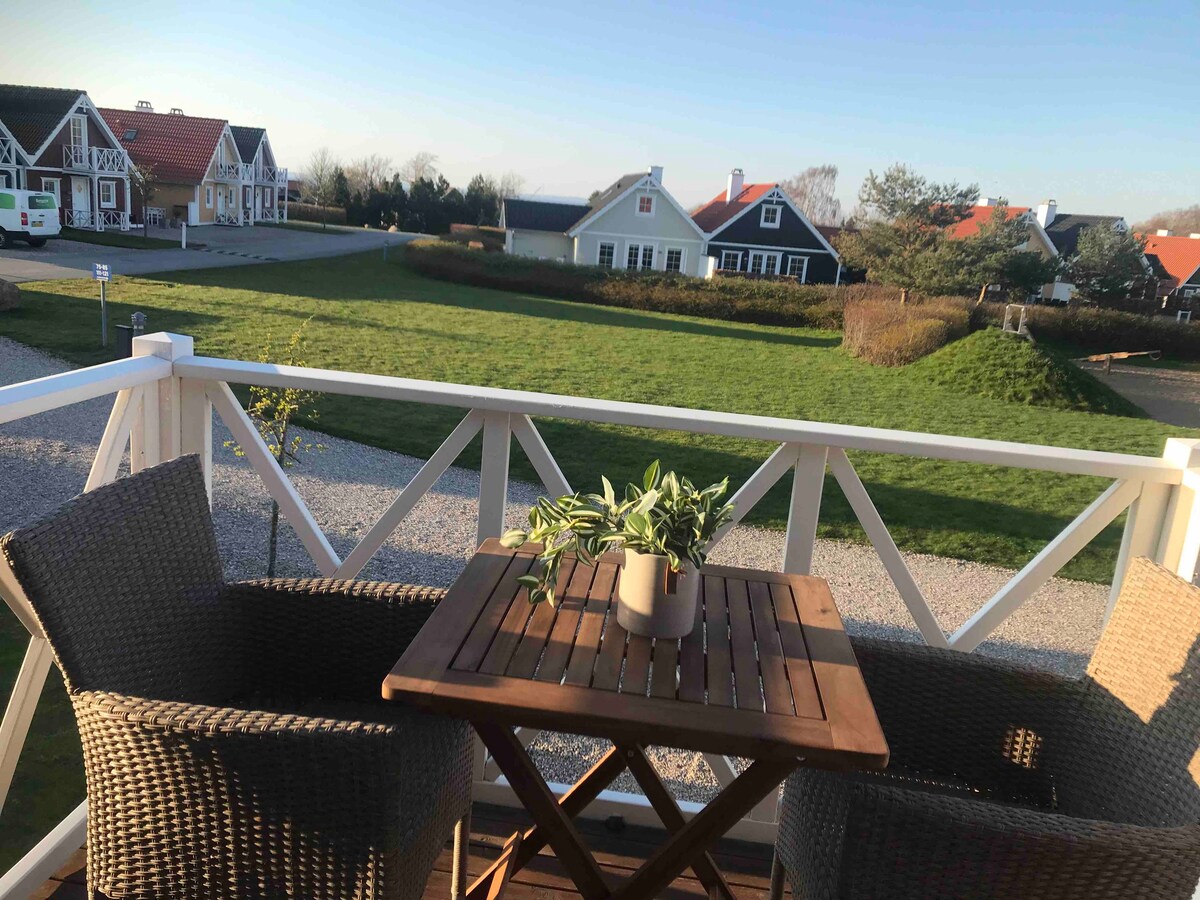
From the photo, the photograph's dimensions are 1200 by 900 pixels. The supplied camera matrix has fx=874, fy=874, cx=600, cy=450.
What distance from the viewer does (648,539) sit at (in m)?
1.26

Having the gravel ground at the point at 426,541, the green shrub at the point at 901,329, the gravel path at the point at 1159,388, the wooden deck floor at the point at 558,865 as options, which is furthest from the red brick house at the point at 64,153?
the wooden deck floor at the point at 558,865

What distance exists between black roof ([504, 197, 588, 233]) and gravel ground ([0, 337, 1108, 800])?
22032 mm

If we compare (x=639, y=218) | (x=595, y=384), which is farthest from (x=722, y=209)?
(x=595, y=384)

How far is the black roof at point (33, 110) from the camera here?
23.8 metres

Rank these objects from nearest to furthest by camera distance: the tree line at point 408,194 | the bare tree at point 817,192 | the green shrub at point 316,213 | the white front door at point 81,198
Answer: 1. the white front door at point 81,198
2. the bare tree at point 817,192
3. the tree line at point 408,194
4. the green shrub at point 316,213

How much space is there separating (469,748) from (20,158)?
92.7ft

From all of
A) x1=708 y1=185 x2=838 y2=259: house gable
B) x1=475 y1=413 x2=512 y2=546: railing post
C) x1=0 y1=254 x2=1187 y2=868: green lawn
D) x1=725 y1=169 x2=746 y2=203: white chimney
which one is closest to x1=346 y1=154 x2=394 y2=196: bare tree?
x1=725 y1=169 x2=746 y2=203: white chimney

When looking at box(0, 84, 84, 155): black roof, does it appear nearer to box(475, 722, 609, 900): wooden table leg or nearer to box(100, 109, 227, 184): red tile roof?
box(100, 109, 227, 184): red tile roof

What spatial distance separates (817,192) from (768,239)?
3.07 metres

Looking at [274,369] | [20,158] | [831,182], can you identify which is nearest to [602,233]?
[831,182]

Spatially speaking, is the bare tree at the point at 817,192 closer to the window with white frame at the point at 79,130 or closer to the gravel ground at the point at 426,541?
the window with white frame at the point at 79,130

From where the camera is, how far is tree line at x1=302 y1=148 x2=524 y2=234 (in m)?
37.8

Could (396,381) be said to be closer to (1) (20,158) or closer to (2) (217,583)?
(2) (217,583)

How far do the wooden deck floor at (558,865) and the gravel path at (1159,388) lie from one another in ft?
44.6
